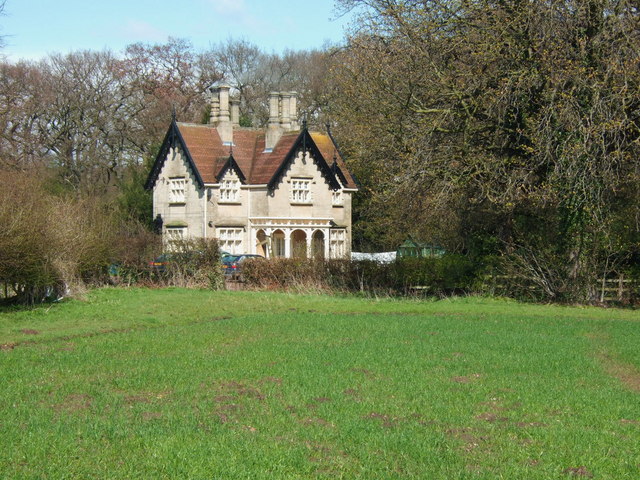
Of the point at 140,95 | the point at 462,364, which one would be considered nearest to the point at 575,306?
the point at 462,364

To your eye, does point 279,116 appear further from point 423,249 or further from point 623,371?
point 623,371

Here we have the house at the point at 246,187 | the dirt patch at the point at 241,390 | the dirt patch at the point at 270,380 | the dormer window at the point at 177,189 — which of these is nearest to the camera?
the dirt patch at the point at 241,390

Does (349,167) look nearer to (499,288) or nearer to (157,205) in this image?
(157,205)

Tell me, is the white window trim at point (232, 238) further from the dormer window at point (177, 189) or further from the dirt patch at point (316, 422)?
the dirt patch at point (316, 422)

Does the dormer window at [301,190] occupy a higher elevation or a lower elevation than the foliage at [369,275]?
higher

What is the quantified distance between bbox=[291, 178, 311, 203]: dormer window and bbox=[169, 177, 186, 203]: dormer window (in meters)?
6.35

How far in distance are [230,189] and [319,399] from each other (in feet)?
118

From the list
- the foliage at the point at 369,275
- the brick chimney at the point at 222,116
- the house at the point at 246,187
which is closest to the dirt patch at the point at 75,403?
the foliage at the point at 369,275

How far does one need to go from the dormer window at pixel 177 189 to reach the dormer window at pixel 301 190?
20.8ft

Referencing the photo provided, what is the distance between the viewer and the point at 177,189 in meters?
46.7

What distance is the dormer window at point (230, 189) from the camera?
45969 millimetres

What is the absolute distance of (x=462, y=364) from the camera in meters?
13.8

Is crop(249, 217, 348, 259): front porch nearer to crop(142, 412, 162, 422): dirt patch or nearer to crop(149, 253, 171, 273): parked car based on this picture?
crop(149, 253, 171, 273): parked car

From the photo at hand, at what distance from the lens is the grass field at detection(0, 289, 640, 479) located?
827 centimetres
